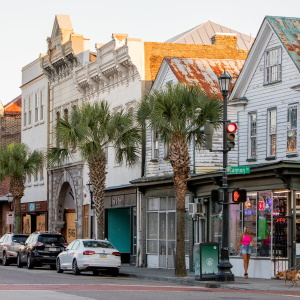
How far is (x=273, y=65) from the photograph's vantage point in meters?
32.7

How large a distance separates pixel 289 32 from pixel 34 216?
31.3 metres

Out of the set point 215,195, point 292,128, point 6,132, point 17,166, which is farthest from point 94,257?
point 6,132

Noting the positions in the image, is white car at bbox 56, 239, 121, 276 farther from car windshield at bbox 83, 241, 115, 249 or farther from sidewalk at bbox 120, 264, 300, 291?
sidewalk at bbox 120, 264, 300, 291

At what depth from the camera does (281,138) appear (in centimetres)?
3191

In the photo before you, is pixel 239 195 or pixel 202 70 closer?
pixel 239 195

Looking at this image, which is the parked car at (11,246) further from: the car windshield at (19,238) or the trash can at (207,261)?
the trash can at (207,261)

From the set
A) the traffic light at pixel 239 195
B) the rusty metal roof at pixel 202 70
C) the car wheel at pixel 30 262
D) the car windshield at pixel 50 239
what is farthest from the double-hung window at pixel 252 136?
the car wheel at pixel 30 262

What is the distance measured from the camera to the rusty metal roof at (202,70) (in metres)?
37.3

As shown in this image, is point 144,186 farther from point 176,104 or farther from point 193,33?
point 193,33

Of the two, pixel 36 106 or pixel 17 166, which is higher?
pixel 36 106

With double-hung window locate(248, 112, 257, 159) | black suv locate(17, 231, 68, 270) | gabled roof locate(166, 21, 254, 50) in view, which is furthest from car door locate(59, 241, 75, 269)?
gabled roof locate(166, 21, 254, 50)

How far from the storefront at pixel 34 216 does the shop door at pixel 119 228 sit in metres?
11.0

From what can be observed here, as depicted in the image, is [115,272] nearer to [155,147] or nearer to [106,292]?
[155,147]

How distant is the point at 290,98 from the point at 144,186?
1029 centimetres
